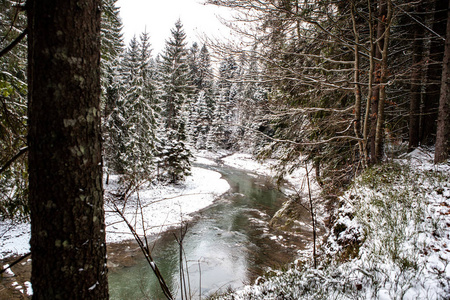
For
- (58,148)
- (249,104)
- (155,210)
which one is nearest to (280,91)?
(249,104)

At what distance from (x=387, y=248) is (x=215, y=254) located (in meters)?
7.38

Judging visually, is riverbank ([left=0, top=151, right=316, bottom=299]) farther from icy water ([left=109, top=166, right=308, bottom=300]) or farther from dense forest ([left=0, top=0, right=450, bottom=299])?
icy water ([left=109, top=166, right=308, bottom=300])

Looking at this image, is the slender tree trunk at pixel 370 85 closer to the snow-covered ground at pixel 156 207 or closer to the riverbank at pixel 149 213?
the snow-covered ground at pixel 156 207

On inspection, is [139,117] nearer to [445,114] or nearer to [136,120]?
[136,120]

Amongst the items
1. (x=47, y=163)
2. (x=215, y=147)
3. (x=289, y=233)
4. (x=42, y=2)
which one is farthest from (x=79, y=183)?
(x=215, y=147)

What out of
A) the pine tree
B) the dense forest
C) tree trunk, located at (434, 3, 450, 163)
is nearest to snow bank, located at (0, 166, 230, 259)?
the dense forest

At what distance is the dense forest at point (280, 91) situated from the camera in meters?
1.20

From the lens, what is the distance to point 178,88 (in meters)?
23.0

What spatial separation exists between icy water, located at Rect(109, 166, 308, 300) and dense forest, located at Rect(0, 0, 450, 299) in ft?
6.16

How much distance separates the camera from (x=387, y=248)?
112 inches

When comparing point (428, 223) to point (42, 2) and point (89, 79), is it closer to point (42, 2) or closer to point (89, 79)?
point (89, 79)

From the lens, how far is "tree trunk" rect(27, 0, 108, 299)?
1118mm

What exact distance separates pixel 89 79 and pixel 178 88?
75.1 feet

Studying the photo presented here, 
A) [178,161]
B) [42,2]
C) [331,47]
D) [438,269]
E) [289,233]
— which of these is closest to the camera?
[42,2]
